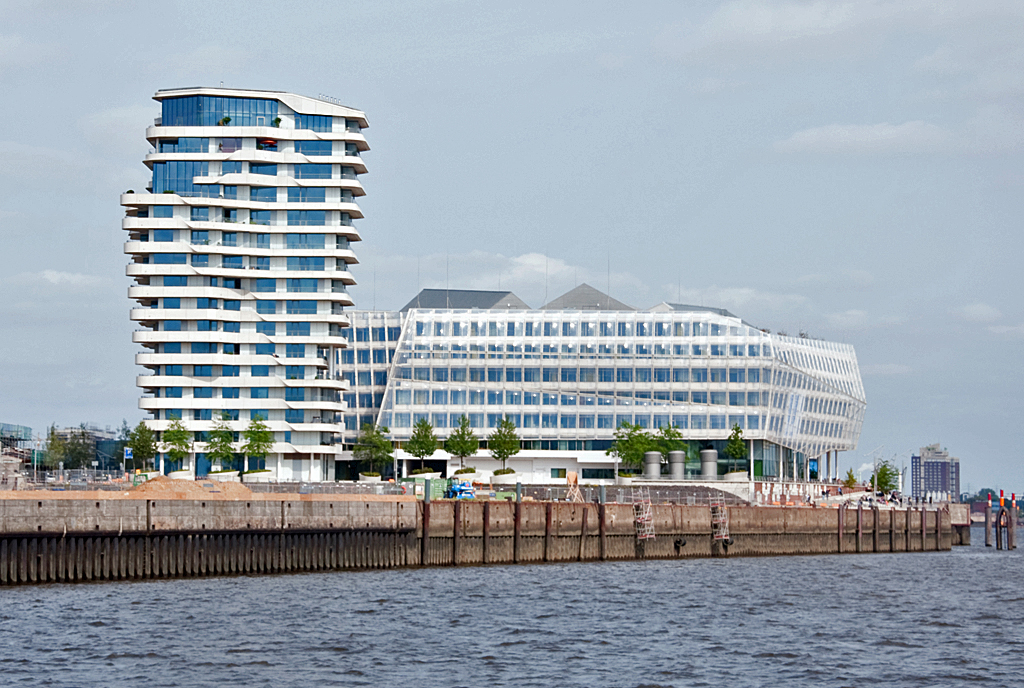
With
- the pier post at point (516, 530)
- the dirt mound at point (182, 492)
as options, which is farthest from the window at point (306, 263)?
the dirt mound at point (182, 492)

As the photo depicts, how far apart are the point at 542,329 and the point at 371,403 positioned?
24789 millimetres

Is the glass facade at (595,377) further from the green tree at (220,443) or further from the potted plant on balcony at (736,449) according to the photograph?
the green tree at (220,443)

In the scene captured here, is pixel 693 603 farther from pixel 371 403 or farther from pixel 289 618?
pixel 371 403

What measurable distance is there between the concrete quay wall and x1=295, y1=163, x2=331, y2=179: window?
69874 mm

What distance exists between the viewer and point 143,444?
161 meters

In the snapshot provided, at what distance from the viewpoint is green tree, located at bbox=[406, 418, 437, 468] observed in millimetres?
177375

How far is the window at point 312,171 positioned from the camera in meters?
168

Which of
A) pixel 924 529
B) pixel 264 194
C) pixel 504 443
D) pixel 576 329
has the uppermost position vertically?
pixel 264 194

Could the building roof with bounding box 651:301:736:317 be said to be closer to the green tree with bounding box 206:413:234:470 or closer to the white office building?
the white office building

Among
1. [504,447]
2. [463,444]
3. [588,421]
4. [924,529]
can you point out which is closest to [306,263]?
[463,444]

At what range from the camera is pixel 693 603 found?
250 feet

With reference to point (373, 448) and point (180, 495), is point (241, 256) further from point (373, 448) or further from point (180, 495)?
point (180, 495)

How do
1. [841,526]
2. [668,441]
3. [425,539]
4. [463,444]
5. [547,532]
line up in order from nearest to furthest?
1. [425,539]
2. [547,532]
3. [841,526]
4. [463,444]
5. [668,441]

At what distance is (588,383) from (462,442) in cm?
1934
